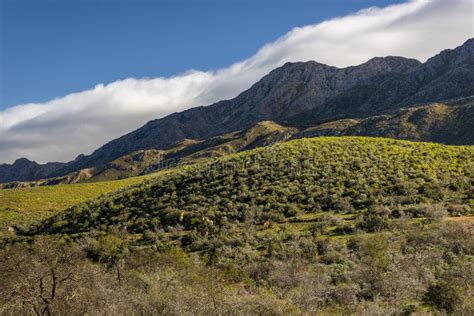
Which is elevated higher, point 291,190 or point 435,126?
point 291,190

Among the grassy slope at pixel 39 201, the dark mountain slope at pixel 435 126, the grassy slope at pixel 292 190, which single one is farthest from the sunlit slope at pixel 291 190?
the dark mountain slope at pixel 435 126

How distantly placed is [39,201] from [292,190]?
4321cm

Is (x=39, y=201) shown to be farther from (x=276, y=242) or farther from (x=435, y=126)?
(x=435, y=126)

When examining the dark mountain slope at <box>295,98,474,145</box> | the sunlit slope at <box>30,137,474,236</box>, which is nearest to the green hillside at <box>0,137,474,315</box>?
the sunlit slope at <box>30,137,474,236</box>

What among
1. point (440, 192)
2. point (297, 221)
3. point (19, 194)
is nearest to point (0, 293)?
point (297, 221)

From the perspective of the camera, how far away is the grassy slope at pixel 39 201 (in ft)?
175

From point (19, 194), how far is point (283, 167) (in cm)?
4698

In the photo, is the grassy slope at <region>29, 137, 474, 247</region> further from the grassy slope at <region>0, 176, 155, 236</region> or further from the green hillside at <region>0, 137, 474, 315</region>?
the grassy slope at <region>0, 176, 155, 236</region>

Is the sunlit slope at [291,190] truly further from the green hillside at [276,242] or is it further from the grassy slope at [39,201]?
the grassy slope at [39,201]

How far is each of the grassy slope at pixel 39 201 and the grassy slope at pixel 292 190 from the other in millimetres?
12430

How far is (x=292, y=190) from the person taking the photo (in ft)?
124

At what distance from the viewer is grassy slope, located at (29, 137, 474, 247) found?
33.4 m

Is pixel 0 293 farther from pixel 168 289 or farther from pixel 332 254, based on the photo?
pixel 332 254

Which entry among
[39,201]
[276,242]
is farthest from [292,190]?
[39,201]
